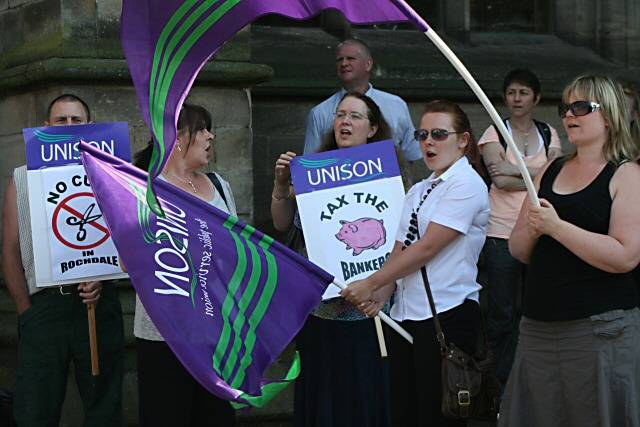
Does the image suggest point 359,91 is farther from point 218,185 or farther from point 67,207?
point 67,207

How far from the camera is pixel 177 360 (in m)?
6.32

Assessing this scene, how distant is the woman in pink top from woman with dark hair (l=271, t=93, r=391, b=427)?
1581mm

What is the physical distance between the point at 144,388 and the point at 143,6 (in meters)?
2.12

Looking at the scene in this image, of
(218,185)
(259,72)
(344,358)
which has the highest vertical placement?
(259,72)

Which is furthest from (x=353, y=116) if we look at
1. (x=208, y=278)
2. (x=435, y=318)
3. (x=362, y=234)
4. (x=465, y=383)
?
(x=465, y=383)

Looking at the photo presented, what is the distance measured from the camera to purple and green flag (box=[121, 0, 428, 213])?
484cm

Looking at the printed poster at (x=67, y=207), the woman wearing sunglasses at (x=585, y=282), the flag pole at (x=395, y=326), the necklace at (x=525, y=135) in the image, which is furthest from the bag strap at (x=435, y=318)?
the necklace at (x=525, y=135)

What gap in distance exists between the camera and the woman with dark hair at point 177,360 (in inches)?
249

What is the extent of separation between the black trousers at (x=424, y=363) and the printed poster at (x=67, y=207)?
1.43 m

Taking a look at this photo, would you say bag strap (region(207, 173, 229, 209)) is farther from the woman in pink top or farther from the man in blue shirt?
the woman in pink top

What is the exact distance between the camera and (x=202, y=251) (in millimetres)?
5879

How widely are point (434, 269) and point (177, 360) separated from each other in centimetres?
124

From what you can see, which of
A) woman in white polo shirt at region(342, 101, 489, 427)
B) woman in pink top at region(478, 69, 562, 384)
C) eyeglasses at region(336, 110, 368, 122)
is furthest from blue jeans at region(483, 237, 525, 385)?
woman in white polo shirt at region(342, 101, 489, 427)

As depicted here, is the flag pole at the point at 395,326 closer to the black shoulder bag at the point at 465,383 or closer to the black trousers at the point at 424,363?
the black trousers at the point at 424,363
